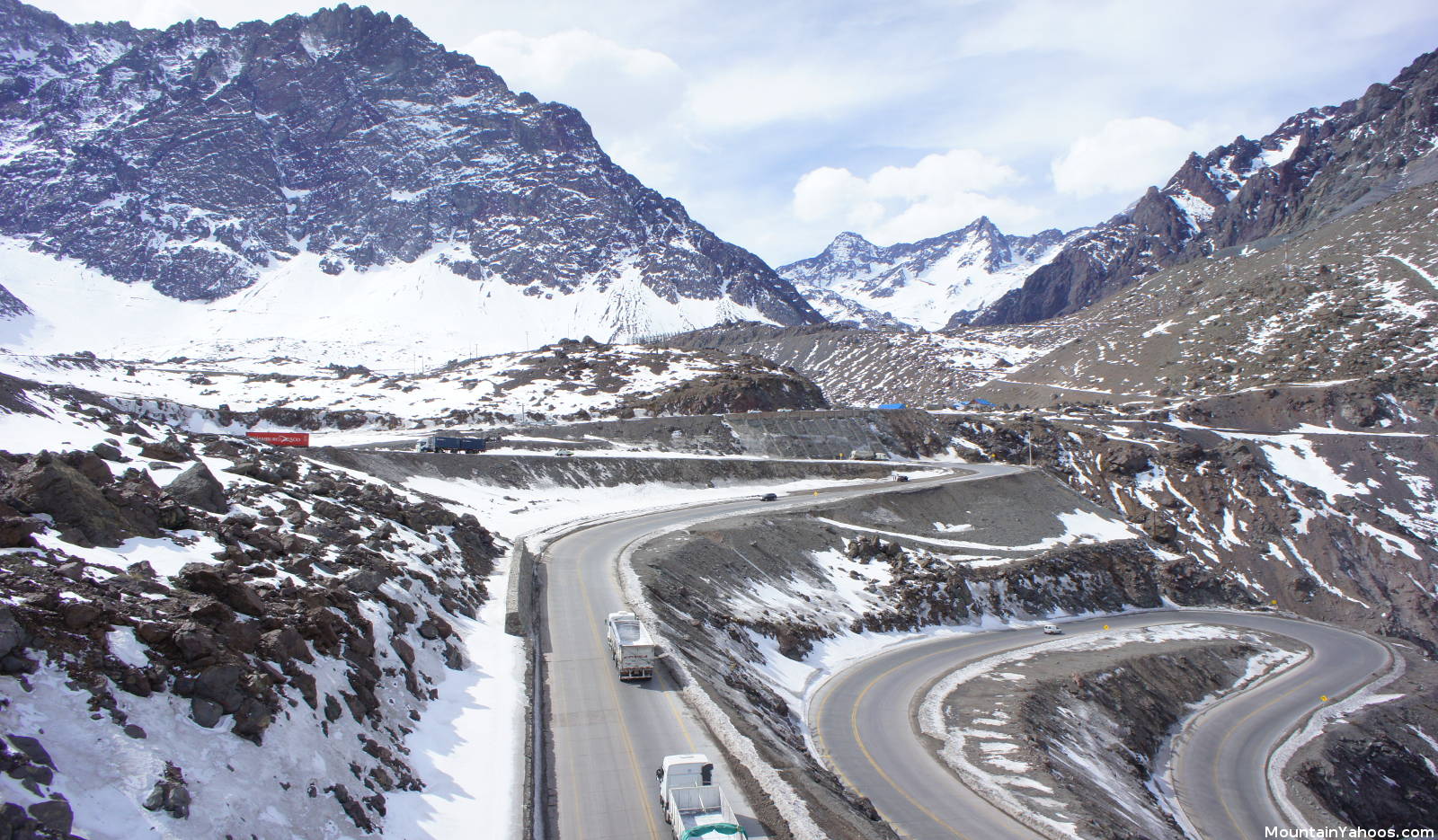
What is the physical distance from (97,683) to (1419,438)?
4583 inches

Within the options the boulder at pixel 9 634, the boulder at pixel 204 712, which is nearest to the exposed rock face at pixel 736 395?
the boulder at pixel 204 712

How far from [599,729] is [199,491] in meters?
14.0

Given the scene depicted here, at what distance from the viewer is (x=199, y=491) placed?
23.1 m

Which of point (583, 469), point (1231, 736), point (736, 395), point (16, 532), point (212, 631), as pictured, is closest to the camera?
point (212, 631)

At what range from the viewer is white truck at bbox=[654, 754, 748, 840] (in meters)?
13.9

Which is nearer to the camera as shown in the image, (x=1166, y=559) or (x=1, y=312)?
(x=1166, y=559)

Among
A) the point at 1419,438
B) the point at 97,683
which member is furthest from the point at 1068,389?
the point at 97,683

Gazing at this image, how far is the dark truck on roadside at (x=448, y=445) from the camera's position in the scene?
6141cm

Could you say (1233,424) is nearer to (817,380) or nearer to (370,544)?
(817,380)

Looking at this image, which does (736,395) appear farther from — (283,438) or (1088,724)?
(1088,724)

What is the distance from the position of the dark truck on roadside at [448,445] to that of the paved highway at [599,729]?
30.6 m

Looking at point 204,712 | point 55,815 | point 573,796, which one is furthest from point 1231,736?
point 55,815

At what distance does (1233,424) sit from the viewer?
102500 millimetres

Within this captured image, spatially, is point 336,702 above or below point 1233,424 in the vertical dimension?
below
